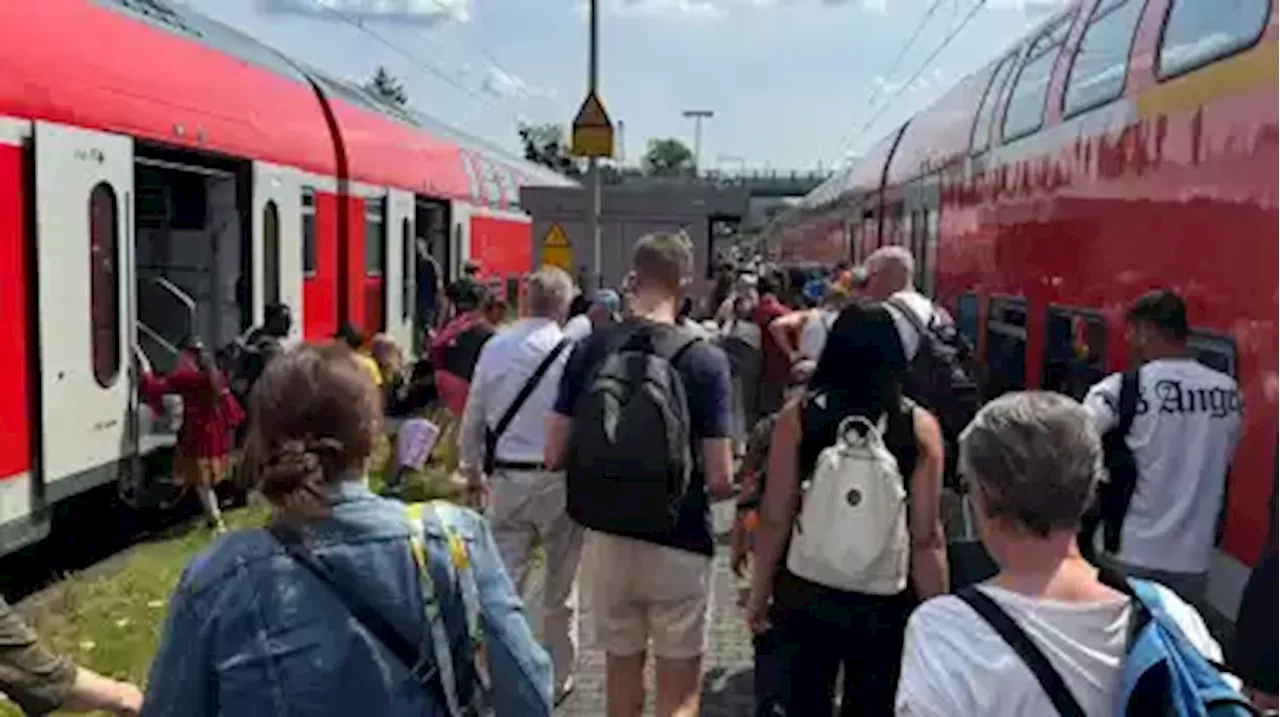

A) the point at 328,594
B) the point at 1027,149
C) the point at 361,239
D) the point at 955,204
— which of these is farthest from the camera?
the point at 361,239

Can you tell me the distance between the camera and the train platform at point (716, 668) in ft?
19.1

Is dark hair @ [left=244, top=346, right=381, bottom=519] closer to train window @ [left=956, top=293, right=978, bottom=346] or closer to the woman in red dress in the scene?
the woman in red dress

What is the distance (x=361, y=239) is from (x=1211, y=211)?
9.41 m

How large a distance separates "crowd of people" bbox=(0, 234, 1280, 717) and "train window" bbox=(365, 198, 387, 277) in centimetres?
498

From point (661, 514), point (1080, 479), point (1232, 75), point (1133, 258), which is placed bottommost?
point (661, 514)


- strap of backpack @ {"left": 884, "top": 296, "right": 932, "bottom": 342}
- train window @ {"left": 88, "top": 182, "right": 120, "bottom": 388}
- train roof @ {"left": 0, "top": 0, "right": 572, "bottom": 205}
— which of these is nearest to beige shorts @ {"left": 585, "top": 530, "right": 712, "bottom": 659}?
strap of backpack @ {"left": 884, "top": 296, "right": 932, "bottom": 342}

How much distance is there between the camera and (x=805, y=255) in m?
28.7

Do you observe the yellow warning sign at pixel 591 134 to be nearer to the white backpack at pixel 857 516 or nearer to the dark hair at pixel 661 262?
the dark hair at pixel 661 262

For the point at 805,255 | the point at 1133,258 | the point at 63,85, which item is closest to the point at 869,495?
the point at 1133,258

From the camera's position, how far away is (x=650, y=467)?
4.52 m

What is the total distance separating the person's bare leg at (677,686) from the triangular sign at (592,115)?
7280 millimetres

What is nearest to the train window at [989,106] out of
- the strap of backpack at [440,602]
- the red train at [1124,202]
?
the red train at [1124,202]

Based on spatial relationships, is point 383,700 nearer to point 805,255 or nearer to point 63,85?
point 63,85

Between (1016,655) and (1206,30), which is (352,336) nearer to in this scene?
(1206,30)
